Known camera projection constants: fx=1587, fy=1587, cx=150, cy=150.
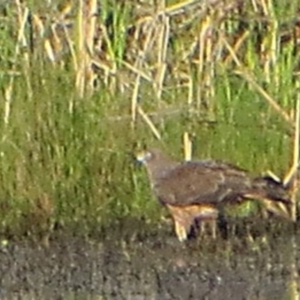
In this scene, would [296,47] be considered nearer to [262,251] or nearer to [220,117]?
[220,117]

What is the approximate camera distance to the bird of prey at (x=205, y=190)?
7191mm

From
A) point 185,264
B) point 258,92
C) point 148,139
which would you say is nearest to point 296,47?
point 258,92

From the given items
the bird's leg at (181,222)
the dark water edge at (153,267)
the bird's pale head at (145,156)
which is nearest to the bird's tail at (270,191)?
the dark water edge at (153,267)

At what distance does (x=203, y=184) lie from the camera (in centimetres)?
725

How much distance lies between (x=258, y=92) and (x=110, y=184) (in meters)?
1.09

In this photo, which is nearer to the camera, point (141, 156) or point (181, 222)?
point (181, 222)

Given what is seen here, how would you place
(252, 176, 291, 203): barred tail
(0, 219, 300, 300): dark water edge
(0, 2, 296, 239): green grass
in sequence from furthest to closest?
(0, 2, 296, 239): green grass, (252, 176, 291, 203): barred tail, (0, 219, 300, 300): dark water edge

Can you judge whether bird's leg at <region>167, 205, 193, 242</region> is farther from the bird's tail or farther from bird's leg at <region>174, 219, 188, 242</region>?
the bird's tail

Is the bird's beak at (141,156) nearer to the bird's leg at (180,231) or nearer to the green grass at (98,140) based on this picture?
the green grass at (98,140)

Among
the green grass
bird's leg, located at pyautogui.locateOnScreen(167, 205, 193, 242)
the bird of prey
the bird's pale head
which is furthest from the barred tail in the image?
the bird's pale head

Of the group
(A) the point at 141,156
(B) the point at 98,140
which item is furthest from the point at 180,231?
(B) the point at 98,140

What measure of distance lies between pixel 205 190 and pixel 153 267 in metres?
0.59

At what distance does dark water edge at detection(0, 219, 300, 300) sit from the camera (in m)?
6.30

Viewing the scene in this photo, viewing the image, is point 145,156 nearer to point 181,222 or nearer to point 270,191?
point 181,222
